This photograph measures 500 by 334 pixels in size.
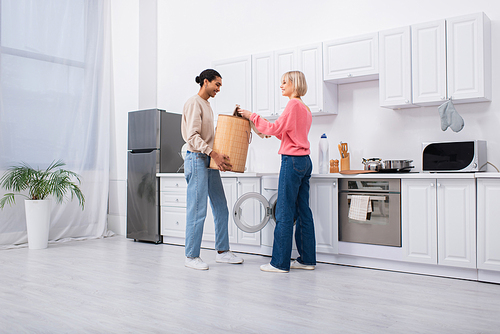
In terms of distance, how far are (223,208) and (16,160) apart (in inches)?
99.8

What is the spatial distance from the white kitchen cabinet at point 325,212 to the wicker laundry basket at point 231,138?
750 mm

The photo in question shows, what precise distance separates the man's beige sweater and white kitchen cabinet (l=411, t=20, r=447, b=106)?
1.66m

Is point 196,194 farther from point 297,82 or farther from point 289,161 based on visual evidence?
point 297,82

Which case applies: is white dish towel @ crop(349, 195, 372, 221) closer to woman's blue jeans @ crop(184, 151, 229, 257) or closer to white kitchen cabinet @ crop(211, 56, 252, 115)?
woman's blue jeans @ crop(184, 151, 229, 257)

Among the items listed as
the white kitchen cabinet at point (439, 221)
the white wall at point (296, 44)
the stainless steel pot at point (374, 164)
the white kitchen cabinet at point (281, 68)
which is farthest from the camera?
the white kitchen cabinet at point (281, 68)

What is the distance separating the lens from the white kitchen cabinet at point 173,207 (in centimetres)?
446

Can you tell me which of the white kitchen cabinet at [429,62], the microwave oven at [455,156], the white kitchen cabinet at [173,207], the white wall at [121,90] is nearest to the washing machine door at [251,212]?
the white kitchen cabinet at [173,207]

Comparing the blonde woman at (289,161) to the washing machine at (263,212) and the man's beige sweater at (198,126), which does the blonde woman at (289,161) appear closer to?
the man's beige sweater at (198,126)

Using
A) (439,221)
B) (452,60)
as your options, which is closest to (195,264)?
(439,221)

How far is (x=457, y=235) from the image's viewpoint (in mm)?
2957

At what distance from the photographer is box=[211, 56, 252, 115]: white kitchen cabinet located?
4301 mm

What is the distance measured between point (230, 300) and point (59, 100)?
356 centimetres

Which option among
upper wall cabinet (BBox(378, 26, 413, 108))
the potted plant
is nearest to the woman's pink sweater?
upper wall cabinet (BBox(378, 26, 413, 108))

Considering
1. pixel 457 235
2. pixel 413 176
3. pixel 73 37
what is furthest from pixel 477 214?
pixel 73 37
